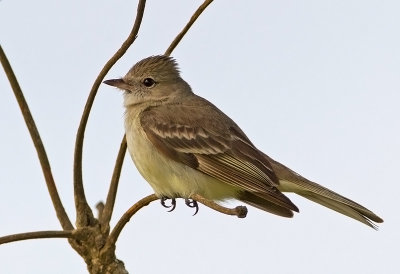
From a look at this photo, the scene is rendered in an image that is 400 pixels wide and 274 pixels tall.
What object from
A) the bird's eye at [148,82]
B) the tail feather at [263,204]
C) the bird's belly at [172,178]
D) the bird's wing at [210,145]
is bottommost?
the tail feather at [263,204]

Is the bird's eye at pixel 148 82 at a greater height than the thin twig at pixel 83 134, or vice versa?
the bird's eye at pixel 148 82

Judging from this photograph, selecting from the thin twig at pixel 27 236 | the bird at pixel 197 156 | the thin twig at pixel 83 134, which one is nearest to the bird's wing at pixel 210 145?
the bird at pixel 197 156

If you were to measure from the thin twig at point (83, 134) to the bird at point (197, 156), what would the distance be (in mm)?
2272

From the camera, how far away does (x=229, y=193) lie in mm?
5895

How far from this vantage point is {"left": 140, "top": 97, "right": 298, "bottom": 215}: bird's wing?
229 inches

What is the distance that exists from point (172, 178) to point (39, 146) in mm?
3100

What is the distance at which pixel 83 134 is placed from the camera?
2.99 meters

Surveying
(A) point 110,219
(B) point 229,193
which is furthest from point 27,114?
(B) point 229,193

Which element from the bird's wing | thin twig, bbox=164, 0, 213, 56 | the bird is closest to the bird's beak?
the bird

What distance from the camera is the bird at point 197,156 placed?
5.72 m

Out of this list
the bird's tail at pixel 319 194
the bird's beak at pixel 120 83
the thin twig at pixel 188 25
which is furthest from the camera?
the bird's beak at pixel 120 83

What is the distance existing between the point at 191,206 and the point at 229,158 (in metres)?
0.76

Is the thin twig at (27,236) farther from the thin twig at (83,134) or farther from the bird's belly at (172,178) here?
the bird's belly at (172,178)

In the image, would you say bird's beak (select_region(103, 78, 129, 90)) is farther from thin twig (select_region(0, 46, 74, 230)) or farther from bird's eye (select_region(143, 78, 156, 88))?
thin twig (select_region(0, 46, 74, 230))
